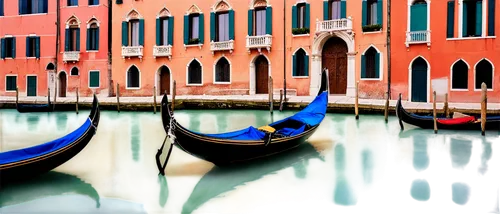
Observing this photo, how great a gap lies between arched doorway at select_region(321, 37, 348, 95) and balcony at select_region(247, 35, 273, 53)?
4.73 ft

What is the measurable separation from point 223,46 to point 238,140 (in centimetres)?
856

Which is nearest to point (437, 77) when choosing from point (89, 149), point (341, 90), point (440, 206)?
point (341, 90)

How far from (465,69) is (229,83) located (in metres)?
6.05

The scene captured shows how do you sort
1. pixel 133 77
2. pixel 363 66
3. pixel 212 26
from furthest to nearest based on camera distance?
pixel 133 77
pixel 212 26
pixel 363 66

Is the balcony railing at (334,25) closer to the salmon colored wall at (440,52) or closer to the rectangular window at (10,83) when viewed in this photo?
the salmon colored wall at (440,52)

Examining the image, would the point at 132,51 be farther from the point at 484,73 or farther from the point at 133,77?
the point at 484,73

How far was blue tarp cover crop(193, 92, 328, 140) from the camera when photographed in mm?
4410

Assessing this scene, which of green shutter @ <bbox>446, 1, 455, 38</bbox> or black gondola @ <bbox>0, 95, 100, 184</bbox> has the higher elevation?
green shutter @ <bbox>446, 1, 455, 38</bbox>

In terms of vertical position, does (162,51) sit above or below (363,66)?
above

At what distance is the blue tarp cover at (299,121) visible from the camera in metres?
4.41

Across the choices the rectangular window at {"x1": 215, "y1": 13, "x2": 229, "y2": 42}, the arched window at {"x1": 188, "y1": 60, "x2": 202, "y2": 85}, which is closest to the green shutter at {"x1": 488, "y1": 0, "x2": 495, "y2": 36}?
the rectangular window at {"x1": 215, "y1": 13, "x2": 229, "y2": 42}

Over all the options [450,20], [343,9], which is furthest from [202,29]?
[450,20]

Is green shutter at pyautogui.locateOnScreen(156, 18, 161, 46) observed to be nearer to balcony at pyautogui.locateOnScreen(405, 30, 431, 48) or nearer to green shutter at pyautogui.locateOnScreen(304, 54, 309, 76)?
green shutter at pyautogui.locateOnScreen(304, 54, 309, 76)

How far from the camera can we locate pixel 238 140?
4270mm
